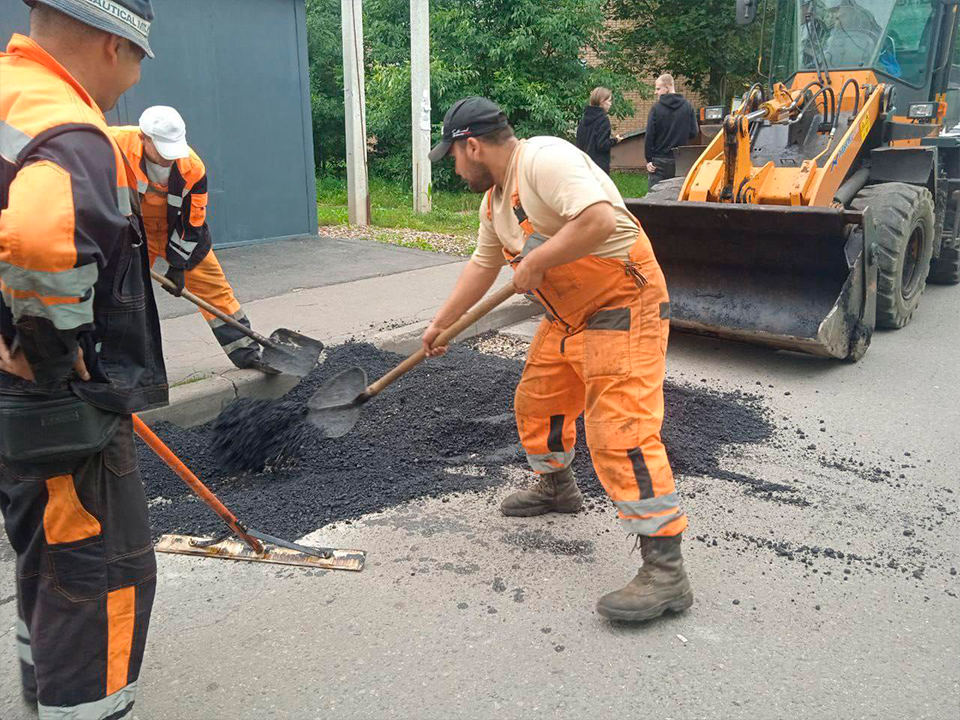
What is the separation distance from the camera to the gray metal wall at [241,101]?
854 cm

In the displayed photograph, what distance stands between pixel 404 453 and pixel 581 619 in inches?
62.0

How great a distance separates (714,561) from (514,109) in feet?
44.2

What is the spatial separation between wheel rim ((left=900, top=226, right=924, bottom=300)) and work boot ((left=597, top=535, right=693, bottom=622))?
16.8 feet

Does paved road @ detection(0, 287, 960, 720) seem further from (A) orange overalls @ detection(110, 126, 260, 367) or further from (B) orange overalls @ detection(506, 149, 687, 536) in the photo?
(A) orange overalls @ detection(110, 126, 260, 367)

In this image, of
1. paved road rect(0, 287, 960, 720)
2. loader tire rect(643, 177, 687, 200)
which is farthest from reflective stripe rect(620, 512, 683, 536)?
loader tire rect(643, 177, 687, 200)

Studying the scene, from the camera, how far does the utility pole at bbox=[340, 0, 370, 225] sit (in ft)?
34.8

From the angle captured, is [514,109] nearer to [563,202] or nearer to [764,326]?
[764,326]

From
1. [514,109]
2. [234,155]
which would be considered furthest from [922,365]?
[514,109]

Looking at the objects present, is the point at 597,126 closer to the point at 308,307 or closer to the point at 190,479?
the point at 308,307

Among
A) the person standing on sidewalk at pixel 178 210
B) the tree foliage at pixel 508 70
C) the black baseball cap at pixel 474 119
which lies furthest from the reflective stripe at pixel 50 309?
the tree foliage at pixel 508 70

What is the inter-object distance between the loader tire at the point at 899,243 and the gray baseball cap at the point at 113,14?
560 cm

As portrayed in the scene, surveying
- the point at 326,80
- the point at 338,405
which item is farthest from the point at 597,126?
the point at 326,80

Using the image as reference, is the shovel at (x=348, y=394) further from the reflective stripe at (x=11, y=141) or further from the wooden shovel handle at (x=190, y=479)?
the reflective stripe at (x=11, y=141)

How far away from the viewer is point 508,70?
15320mm
